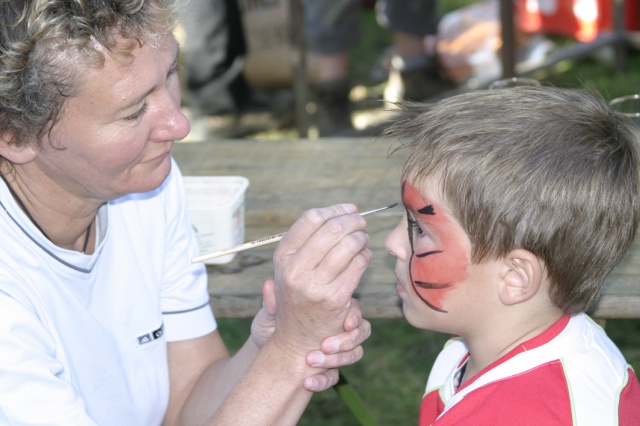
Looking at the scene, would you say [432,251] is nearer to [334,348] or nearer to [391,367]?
[334,348]

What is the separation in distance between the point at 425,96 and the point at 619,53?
141 cm

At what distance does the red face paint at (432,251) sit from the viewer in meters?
1.55

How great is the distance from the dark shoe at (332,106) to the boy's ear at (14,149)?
11.2ft

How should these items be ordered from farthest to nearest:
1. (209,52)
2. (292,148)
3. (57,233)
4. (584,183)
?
(209,52) < (292,148) < (57,233) < (584,183)

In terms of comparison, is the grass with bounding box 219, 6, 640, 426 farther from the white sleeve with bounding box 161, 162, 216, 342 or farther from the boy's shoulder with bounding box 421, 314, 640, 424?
the boy's shoulder with bounding box 421, 314, 640, 424

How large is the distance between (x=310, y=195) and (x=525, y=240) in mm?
899

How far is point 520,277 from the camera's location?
150 centimetres

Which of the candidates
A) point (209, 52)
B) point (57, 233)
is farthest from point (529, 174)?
point (209, 52)

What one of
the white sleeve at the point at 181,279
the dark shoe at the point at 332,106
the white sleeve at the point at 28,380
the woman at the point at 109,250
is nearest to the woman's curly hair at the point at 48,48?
the woman at the point at 109,250

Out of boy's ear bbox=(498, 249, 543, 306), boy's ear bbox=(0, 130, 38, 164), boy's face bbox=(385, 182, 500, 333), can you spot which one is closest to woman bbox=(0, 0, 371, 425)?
boy's ear bbox=(0, 130, 38, 164)

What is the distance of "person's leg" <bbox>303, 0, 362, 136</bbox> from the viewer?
4.75 m

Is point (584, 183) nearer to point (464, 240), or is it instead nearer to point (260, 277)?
point (464, 240)

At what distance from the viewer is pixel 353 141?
262 cm

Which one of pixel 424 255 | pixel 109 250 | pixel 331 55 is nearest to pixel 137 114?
pixel 109 250
